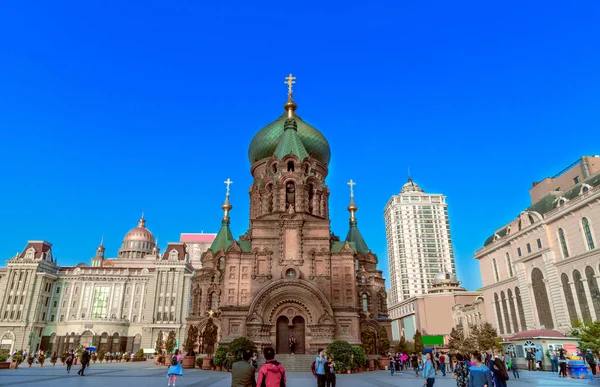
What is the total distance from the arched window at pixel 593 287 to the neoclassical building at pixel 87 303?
6100cm

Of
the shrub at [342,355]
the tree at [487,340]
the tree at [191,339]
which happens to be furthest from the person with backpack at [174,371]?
the tree at [487,340]

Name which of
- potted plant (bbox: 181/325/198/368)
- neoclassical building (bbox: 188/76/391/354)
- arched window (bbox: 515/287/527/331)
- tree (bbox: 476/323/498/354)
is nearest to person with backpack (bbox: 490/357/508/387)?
neoclassical building (bbox: 188/76/391/354)

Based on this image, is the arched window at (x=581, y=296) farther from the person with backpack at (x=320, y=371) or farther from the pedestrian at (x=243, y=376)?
the pedestrian at (x=243, y=376)

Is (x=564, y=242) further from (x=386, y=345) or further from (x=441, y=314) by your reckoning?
(x=441, y=314)

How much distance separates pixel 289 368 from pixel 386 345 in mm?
11425

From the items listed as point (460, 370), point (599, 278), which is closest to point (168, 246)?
point (599, 278)

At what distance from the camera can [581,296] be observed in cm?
3662

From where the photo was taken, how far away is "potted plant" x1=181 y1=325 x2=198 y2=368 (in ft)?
101

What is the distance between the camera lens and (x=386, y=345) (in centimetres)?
3566

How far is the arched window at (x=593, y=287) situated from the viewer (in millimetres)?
34469

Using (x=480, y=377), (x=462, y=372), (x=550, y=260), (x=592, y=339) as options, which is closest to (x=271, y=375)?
(x=480, y=377)

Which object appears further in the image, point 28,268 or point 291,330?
point 28,268

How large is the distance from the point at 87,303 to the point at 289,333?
59679 mm

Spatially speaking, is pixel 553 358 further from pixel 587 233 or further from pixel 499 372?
pixel 499 372
